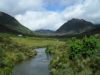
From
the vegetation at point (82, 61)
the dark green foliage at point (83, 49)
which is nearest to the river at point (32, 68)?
the vegetation at point (82, 61)

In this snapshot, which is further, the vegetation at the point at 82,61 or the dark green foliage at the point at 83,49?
the dark green foliage at the point at 83,49

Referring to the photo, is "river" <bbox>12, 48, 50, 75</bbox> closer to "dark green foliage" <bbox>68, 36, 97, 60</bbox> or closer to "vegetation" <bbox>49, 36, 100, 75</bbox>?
"vegetation" <bbox>49, 36, 100, 75</bbox>

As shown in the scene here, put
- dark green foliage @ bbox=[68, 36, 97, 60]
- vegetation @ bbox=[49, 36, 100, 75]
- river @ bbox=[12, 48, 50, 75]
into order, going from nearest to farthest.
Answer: vegetation @ bbox=[49, 36, 100, 75]
dark green foliage @ bbox=[68, 36, 97, 60]
river @ bbox=[12, 48, 50, 75]

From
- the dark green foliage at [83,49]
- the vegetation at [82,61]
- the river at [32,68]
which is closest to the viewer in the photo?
the vegetation at [82,61]

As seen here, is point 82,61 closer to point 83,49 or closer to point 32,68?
point 83,49

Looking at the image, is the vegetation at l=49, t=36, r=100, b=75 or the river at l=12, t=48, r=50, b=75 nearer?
the vegetation at l=49, t=36, r=100, b=75

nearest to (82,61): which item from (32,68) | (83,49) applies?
(83,49)

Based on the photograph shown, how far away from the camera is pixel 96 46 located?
83.6 metres

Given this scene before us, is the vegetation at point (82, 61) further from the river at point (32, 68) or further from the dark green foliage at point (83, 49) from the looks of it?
the river at point (32, 68)

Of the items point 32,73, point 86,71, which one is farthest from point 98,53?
point 32,73

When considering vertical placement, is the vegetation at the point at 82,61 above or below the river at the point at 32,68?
above

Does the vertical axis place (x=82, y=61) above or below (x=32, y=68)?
above

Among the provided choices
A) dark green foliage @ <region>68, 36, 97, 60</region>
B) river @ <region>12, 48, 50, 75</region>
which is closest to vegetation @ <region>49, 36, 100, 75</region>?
dark green foliage @ <region>68, 36, 97, 60</region>

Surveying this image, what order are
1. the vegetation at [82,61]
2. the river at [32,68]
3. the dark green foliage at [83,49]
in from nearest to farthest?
1. the vegetation at [82,61]
2. the dark green foliage at [83,49]
3. the river at [32,68]
